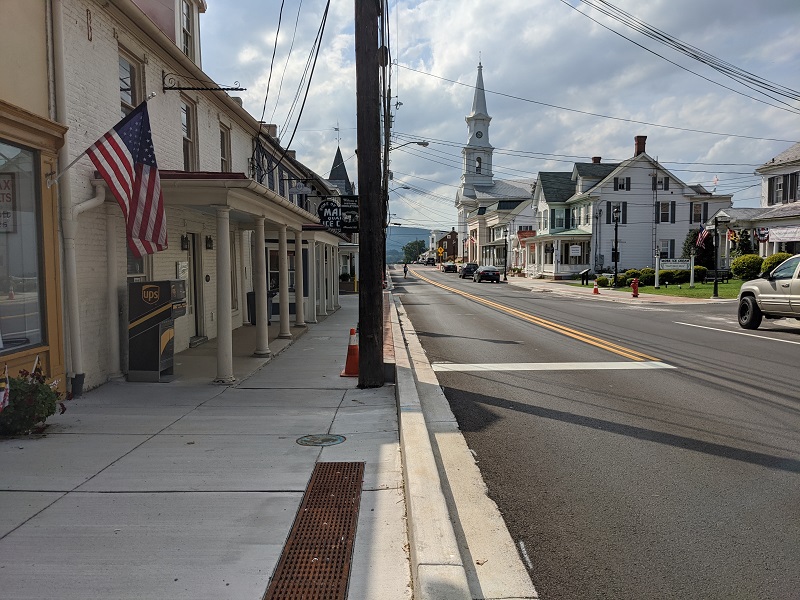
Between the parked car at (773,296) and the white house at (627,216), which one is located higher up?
the white house at (627,216)

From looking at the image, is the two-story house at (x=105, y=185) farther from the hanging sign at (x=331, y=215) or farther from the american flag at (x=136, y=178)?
the hanging sign at (x=331, y=215)

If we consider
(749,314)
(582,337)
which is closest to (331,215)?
(582,337)

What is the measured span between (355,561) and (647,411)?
4712 mm

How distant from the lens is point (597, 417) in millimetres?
6934

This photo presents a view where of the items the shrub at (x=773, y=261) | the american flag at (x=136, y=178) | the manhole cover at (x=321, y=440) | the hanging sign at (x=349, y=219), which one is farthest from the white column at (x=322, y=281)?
the shrub at (x=773, y=261)

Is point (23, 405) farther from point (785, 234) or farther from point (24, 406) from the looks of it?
point (785, 234)

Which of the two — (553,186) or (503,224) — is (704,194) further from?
(503,224)

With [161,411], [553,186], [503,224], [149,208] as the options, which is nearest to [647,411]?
[161,411]

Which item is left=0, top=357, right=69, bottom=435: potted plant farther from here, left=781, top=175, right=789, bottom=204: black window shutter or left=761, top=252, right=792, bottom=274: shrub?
left=781, top=175, right=789, bottom=204: black window shutter

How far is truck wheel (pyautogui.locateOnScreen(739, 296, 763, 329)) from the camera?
1559 centimetres

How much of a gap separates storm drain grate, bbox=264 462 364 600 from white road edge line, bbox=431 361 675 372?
539 centimetres

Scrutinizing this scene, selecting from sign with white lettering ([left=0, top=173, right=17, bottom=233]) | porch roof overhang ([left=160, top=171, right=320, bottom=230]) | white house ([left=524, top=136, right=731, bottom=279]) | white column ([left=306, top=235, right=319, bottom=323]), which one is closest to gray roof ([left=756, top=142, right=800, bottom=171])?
white house ([left=524, top=136, right=731, bottom=279])

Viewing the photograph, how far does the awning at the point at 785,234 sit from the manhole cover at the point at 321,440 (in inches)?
1268

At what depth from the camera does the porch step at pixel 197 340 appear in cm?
1279
